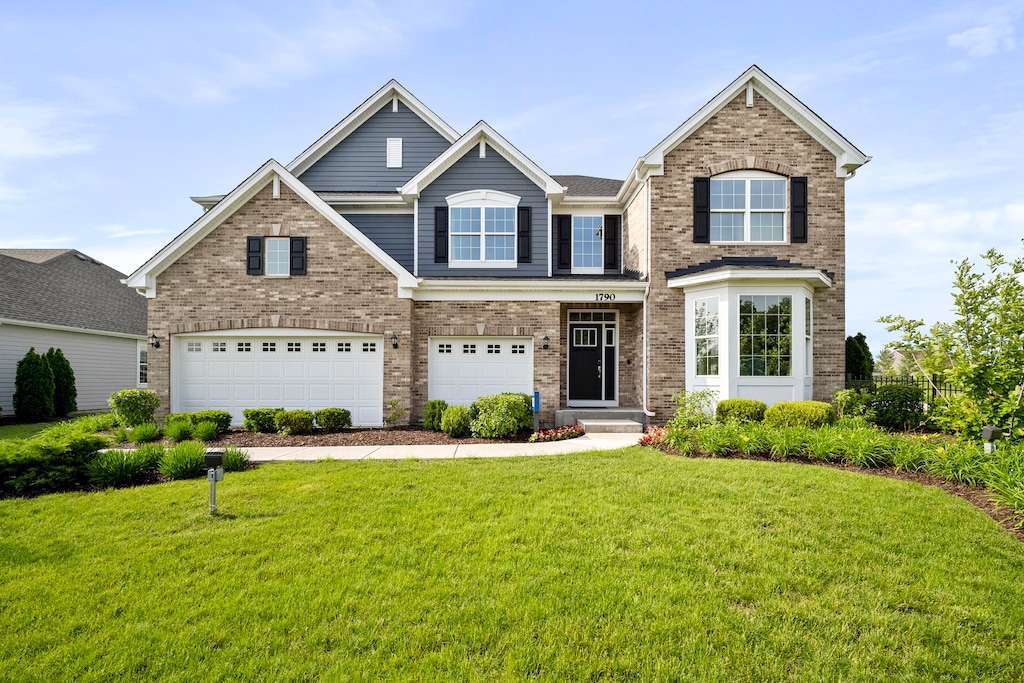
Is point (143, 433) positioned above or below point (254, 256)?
below

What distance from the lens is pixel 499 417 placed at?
1169 centimetres

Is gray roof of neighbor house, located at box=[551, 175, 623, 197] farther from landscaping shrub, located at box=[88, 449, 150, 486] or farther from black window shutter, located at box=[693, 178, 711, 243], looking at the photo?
landscaping shrub, located at box=[88, 449, 150, 486]

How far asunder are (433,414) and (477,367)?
6.65 feet

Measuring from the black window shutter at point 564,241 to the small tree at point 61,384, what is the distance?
713 inches

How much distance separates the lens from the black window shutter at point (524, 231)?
15.1 meters

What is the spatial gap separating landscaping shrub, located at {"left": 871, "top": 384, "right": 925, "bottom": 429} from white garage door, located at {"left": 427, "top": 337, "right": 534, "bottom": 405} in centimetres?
858

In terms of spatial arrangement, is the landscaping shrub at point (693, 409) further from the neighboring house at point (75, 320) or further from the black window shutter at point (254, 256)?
the neighboring house at point (75, 320)

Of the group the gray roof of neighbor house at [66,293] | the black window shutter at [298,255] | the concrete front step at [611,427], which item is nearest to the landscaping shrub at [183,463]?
the black window shutter at [298,255]

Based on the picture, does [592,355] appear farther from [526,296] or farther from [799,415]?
[799,415]

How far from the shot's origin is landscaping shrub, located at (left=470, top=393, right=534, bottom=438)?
1166 centimetres

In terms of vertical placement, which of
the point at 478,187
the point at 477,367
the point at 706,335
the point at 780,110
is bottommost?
the point at 477,367

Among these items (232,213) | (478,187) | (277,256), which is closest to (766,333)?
(478,187)

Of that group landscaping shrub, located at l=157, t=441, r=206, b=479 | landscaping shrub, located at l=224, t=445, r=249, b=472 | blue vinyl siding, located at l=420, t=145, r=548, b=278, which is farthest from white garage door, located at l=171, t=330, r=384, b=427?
landscaping shrub, located at l=157, t=441, r=206, b=479

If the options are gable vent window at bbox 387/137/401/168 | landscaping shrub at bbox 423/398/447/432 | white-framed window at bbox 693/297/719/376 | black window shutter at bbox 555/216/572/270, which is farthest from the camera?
gable vent window at bbox 387/137/401/168
